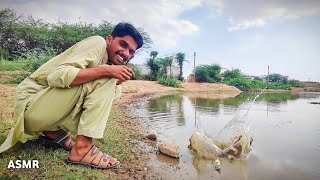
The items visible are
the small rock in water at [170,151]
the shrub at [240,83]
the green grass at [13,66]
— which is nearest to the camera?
the small rock in water at [170,151]

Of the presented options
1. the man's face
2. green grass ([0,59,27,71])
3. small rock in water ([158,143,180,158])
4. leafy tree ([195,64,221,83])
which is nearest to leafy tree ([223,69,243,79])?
leafy tree ([195,64,221,83])

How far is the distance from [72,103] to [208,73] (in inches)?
936

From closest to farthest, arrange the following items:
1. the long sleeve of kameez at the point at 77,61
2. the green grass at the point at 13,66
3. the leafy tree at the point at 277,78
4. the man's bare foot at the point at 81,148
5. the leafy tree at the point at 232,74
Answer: the long sleeve of kameez at the point at 77,61, the man's bare foot at the point at 81,148, the green grass at the point at 13,66, the leafy tree at the point at 232,74, the leafy tree at the point at 277,78

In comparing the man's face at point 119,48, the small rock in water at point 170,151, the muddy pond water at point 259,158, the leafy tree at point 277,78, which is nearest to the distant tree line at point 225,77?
the leafy tree at point 277,78

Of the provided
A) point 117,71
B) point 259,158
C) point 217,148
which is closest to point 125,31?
→ point 117,71

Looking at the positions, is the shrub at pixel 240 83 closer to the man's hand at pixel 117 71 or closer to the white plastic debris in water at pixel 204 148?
the white plastic debris in water at pixel 204 148

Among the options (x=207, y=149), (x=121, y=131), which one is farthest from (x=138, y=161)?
(x=121, y=131)

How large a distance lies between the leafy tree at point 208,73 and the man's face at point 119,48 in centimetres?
2309

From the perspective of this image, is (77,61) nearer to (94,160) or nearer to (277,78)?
(94,160)

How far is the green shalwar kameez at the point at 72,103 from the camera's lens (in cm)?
187

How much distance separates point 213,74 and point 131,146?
23.0 m

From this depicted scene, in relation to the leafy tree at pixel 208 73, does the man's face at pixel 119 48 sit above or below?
below

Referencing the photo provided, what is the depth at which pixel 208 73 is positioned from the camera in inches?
992

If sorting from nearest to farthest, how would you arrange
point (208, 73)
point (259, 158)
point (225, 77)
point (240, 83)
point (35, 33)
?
point (259, 158) → point (35, 33) → point (208, 73) → point (240, 83) → point (225, 77)
